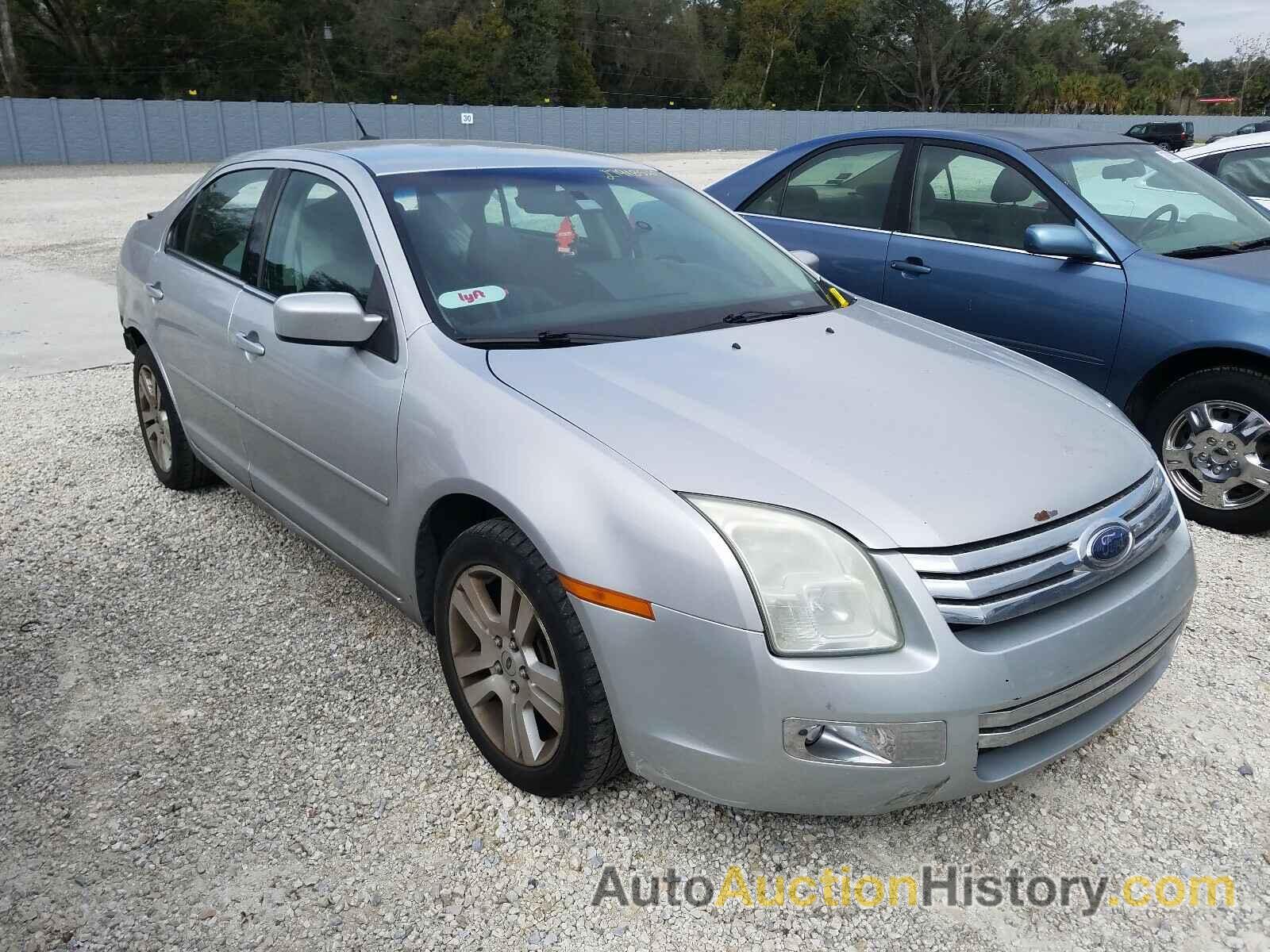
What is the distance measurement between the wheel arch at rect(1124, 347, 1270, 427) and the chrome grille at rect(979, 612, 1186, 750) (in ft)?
6.96

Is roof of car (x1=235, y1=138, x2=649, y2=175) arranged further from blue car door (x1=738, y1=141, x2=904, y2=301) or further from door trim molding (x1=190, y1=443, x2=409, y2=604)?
blue car door (x1=738, y1=141, x2=904, y2=301)

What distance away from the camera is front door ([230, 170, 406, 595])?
9.09ft

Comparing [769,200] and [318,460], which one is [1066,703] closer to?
[318,460]

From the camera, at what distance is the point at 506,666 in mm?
2490

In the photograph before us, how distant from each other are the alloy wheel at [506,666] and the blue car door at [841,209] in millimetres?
3273

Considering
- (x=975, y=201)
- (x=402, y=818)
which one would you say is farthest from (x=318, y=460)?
(x=975, y=201)

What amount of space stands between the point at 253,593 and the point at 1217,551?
12.2ft

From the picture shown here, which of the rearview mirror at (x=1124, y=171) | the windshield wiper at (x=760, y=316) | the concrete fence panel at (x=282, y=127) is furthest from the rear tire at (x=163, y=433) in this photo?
the concrete fence panel at (x=282, y=127)

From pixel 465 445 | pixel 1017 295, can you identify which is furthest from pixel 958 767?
pixel 1017 295

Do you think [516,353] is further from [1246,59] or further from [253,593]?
[1246,59]

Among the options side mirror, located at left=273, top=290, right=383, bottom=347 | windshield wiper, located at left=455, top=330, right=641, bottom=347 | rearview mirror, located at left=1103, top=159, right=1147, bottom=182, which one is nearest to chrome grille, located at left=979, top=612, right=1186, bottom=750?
windshield wiper, located at left=455, top=330, right=641, bottom=347

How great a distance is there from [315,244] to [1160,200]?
154 inches

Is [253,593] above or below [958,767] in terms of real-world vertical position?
below

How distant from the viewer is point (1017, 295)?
456 centimetres
